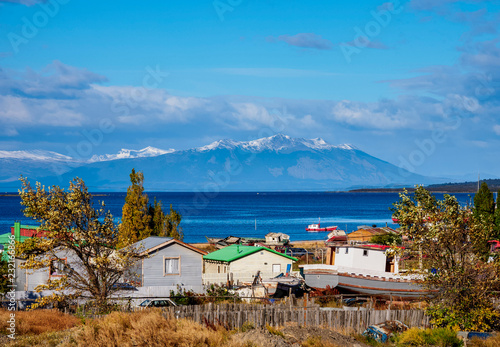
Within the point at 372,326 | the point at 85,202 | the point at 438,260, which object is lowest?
the point at 372,326

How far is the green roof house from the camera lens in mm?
42688

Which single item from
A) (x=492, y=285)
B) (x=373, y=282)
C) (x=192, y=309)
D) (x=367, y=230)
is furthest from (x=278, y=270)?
(x=367, y=230)

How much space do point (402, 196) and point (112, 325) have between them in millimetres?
A: 12532

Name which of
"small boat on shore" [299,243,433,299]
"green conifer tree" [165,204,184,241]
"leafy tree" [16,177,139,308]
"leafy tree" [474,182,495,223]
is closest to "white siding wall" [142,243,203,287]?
"small boat on shore" [299,243,433,299]

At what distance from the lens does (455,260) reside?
21.1m

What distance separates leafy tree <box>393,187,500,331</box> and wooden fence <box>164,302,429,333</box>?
101 inches

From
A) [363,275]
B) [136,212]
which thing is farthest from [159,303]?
[136,212]

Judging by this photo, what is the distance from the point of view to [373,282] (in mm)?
35250

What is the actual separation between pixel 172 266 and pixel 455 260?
21.9 m

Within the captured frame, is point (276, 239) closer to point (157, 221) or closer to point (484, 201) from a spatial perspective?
point (484, 201)

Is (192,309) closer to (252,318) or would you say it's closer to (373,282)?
(252,318)

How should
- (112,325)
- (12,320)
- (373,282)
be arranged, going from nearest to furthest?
(112,325) → (12,320) → (373,282)

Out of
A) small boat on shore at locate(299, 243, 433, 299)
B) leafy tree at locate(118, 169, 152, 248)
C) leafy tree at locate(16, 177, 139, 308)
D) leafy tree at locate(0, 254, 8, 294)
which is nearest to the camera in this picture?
leafy tree at locate(16, 177, 139, 308)

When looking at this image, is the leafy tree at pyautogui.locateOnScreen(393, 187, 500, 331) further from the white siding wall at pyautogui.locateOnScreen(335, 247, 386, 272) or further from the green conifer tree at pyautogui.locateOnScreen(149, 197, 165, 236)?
the green conifer tree at pyautogui.locateOnScreen(149, 197, 165, 236)
